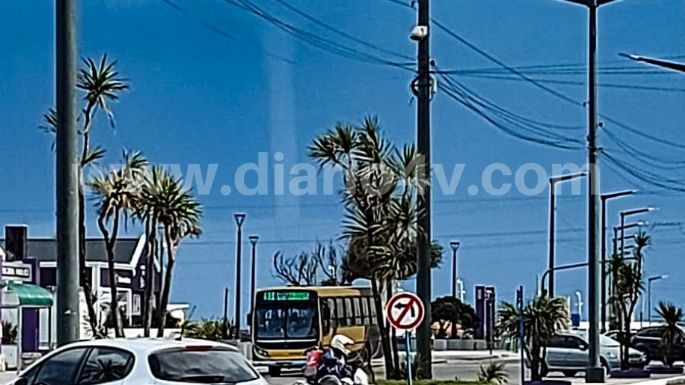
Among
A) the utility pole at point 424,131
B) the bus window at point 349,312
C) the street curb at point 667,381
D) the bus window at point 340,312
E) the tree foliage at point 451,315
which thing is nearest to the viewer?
the utility pole at point 424,131

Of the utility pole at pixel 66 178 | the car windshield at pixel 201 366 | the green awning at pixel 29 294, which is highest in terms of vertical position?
the utility pole at pixel 66 178

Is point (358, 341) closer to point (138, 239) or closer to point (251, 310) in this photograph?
point (251, 310)

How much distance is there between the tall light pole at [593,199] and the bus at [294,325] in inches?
449

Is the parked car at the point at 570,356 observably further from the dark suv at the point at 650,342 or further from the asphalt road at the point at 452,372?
the dark suv at the point at 650,342

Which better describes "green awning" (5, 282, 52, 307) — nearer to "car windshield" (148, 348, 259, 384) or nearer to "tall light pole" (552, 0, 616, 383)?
"tall light pole" (552, 0, 616, 383)

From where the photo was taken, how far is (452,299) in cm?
7494

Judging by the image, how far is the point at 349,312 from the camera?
44250 millimetres

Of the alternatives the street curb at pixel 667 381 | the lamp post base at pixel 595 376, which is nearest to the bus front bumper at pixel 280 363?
the street curb at pixel 667 381

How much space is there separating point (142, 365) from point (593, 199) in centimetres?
2039

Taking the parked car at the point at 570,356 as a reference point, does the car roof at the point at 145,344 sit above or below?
above

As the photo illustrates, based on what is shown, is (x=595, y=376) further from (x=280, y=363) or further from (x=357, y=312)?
(x=357, y=312)

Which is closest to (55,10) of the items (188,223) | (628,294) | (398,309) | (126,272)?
(398,309)

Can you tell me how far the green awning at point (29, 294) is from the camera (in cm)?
4238

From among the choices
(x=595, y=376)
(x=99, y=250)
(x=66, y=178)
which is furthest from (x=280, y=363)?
(x=99, y=250)
